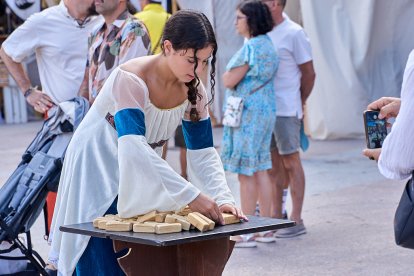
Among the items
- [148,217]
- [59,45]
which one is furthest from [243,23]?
[148,217]

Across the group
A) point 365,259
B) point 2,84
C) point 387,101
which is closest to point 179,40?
point 387,101

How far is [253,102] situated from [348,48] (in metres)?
4.39

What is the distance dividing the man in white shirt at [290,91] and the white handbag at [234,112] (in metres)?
0.38

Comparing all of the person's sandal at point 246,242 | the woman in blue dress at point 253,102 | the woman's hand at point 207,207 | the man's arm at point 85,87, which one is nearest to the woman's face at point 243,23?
the woman in blue dress at point 253,102

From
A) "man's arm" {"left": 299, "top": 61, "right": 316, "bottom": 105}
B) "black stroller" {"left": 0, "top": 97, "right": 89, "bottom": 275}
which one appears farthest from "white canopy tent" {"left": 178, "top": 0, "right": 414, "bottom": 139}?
"black stroller" {"left": 0, "top": 97, "right": 89, "bottom": 275}

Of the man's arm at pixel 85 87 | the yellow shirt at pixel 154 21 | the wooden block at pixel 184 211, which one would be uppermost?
the wooden block at pixel 184 211

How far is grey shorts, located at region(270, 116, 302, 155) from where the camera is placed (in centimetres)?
673

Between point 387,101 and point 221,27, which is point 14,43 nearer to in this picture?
point 387,101

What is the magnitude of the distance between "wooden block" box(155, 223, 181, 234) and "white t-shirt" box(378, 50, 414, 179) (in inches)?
30.5

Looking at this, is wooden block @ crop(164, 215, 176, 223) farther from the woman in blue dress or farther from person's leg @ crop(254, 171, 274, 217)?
person's leg @ crop(254, 171, 274, 217)

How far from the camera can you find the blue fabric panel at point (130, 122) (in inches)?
140

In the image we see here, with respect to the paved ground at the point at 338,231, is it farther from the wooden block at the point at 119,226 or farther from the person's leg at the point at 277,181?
the wooden block at the point at 119,226

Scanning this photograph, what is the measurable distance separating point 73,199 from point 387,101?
1374 millimetres

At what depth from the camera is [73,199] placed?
13.0 feet
